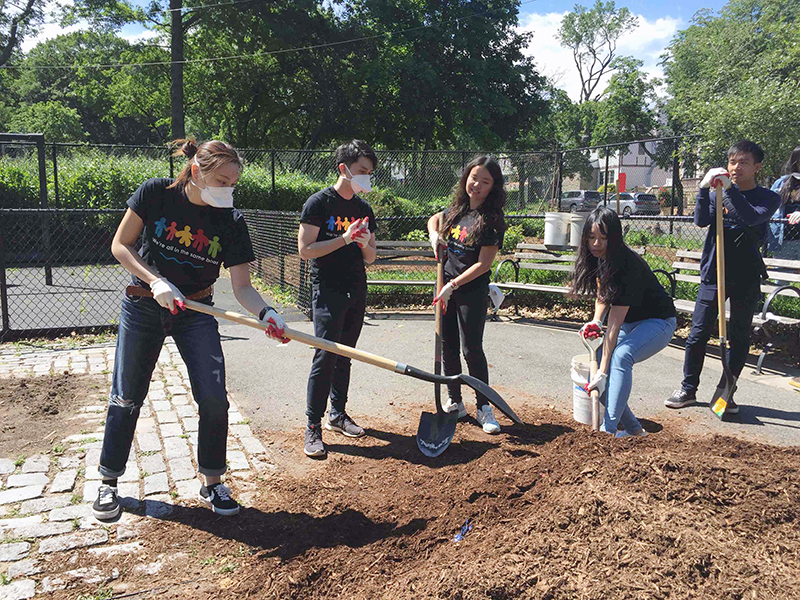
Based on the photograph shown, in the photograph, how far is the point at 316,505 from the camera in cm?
317

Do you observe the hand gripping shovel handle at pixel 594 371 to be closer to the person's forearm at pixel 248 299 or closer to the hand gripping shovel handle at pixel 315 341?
the hand gripping shovel handle at pixel 315 341

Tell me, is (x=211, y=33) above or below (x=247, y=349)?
above

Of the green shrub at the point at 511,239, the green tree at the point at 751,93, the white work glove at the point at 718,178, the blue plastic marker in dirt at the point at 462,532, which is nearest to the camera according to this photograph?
the blue plastic marker in dirt at the point at 462,532

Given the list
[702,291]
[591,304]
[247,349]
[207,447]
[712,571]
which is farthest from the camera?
[591,304]

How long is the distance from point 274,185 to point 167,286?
39.4 feet

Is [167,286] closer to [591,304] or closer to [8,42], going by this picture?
[591,304]

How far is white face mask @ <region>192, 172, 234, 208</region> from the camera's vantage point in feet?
9.41

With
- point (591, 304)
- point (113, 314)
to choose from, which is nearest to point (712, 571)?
point (591, 304)

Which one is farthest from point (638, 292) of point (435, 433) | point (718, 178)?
point (435, 433)

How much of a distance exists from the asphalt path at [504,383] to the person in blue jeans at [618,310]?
2.85 feet

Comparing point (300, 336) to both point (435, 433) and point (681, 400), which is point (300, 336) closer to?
point (435, 433)

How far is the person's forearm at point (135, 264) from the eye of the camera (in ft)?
9.24

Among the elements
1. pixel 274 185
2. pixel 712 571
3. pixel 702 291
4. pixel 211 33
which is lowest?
pixel 712 571

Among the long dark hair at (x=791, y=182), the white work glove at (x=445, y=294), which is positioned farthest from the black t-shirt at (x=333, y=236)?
the long dark hair at (x=791, y=182)
